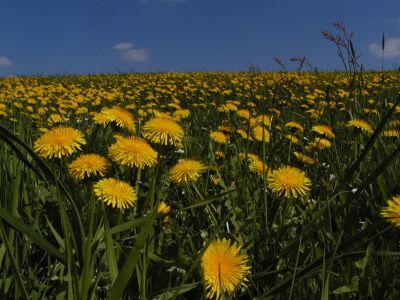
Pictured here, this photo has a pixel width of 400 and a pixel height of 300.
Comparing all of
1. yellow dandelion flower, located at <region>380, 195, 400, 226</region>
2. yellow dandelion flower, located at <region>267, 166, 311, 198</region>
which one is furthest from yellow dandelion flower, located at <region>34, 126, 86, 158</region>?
yellow dandelion flower, located at <region>380, 195, 400, 226</region>

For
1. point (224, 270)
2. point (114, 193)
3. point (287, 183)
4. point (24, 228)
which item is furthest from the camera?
point (287, 183)

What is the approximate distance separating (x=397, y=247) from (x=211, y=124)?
3300 mm

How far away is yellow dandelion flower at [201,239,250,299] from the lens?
46.5 inches

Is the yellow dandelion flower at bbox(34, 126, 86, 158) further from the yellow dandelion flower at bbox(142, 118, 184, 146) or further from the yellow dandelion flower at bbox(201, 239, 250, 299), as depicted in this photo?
the yellow dandelion flower at bbox(201, 239, 250, 299)

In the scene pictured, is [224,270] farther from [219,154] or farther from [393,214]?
[219,154]

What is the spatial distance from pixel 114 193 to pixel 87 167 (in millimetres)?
213

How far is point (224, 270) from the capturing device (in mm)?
1197

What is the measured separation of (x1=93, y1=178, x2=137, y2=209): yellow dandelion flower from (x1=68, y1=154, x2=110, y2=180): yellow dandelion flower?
109 millimetres

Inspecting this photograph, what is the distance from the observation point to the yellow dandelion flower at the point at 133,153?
5.58ft

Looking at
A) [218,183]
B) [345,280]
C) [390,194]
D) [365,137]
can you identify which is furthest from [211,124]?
[345,280]

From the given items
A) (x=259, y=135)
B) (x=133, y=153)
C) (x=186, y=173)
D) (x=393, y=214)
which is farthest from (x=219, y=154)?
(x=393, y=214)

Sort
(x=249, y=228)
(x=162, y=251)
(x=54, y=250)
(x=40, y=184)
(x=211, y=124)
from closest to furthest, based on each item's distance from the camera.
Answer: (x=54, y=250) → (x=162, y=251) → (x=249, y=228) → (x=40, y=184) → (x=211, y=124)

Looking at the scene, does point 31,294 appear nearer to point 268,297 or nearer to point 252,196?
point 268,297

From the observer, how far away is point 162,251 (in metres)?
1.69
